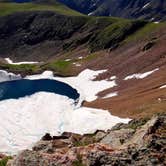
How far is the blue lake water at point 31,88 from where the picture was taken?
159m

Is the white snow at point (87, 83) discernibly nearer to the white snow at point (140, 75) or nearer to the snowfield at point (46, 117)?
the snowfield at point (46, 117)

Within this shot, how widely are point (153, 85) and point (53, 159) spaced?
4493 inches

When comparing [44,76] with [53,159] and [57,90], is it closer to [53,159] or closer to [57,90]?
[57,90]

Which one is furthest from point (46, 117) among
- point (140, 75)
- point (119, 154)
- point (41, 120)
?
point (119, 154)

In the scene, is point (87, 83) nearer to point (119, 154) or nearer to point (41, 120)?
point (41, 120)

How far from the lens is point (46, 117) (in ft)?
403

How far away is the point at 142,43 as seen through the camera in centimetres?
19712

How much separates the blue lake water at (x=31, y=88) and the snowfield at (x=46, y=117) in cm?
380

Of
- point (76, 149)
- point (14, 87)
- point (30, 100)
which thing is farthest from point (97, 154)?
point (14, 87)

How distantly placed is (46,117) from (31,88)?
4952 centimetres

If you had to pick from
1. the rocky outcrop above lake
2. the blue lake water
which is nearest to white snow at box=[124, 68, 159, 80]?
the blue lake water

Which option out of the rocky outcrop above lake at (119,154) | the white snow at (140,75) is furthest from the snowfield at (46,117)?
the rocky outcrop above lake at (119,154)

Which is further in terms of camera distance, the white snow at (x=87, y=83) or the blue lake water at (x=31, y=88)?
the blue lake water at (x=31, y=88)

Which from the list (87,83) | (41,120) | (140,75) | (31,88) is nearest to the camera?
(41,120)
